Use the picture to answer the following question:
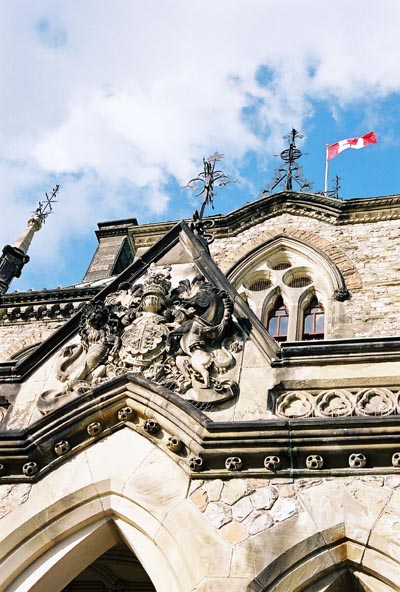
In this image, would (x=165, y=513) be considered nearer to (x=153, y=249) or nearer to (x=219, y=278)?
(x=219, y=278)

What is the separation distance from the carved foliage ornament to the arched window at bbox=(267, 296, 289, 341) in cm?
569

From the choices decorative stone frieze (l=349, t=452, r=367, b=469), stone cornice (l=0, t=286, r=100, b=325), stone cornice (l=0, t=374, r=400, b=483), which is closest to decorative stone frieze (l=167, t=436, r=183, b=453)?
stone cornice (l=0, t=374, r=400, b=483)

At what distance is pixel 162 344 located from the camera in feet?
24.9

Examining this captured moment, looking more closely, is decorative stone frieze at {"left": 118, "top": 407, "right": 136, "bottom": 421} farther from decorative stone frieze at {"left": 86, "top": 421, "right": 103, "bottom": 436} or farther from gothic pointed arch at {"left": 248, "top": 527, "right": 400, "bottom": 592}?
gothic pointed arch at {"left": 248, "top": 527, "right": 400, "bottom": 592}

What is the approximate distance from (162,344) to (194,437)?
4.17ft

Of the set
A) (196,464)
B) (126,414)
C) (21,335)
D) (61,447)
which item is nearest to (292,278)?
(21,335)

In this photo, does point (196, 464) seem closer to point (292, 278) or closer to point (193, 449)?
point (193, 449)

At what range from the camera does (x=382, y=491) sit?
19.7 ft

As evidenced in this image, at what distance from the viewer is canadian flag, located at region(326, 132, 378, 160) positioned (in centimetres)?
1966

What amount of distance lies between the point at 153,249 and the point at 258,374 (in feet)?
8.57

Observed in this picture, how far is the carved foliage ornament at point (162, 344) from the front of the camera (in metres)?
7.21

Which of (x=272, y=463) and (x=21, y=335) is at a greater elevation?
(x=21, y=335)

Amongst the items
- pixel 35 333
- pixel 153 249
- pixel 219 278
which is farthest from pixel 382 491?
pixel 35 333

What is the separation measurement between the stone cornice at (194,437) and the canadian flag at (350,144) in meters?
14.1
